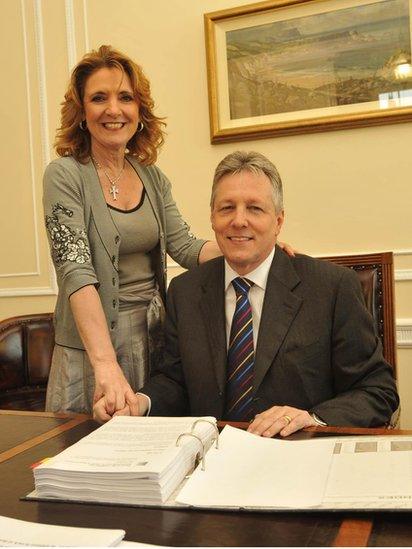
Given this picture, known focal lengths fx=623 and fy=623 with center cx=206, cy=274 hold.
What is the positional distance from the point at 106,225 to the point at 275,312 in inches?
26.4

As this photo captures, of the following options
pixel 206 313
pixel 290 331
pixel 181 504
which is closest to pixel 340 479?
pixel 181 504

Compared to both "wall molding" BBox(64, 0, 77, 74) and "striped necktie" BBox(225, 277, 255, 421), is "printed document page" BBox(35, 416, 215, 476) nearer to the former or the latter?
"striped necktie" BBox(225, 277, 255, 421)

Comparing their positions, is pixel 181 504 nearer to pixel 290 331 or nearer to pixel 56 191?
pixel 290 331

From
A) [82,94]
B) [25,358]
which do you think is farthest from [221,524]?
[25,358]

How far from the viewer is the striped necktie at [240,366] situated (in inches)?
75.9

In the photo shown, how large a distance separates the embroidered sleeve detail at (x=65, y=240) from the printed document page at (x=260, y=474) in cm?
89

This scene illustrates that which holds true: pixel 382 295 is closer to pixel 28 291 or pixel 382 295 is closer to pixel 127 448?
pixel 127 448

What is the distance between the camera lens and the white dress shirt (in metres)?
2.03

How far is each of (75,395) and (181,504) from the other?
3.89ft

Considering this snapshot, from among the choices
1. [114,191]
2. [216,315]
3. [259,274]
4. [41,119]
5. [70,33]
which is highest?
[70,33]

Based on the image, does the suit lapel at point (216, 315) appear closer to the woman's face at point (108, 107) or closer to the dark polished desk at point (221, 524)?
the woman's face at point (108, 107)

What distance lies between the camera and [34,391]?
3.35 metres

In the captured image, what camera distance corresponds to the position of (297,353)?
193cm

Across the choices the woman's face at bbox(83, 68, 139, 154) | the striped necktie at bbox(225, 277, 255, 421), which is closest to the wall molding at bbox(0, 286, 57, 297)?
the woman's face at bbox(83, 68, 139, 154)
